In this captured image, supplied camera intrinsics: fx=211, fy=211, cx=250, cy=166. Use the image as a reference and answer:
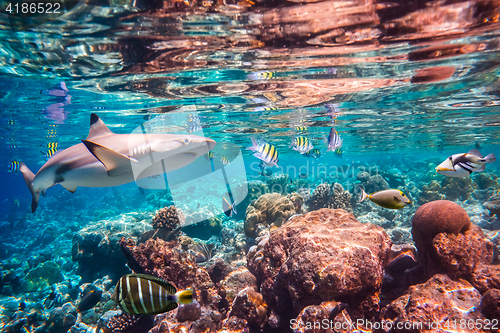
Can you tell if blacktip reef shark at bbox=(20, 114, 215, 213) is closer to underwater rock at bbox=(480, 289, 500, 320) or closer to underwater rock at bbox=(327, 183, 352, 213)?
underwater rock at bbox=(480, 289, 500, 320)

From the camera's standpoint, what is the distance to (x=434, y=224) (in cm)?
418

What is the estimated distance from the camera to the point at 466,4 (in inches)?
203

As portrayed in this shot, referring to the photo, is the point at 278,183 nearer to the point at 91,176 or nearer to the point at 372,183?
the point at 372,183

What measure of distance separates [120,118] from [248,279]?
618 inches

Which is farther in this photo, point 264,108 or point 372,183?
point 372,183

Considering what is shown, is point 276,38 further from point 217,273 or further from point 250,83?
point 217,273

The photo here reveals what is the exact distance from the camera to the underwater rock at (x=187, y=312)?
432 cm

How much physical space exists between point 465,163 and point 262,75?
24.8ft

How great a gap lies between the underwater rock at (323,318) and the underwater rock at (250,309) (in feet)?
2.91

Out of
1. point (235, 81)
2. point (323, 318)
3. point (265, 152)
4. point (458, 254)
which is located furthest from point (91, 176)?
point (235, 81)

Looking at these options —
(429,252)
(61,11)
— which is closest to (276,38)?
(61,11)

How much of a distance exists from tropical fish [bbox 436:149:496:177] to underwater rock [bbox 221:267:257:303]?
4914mm

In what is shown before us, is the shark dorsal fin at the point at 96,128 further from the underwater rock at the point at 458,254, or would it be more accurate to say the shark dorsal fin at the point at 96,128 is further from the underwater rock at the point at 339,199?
the underwater rock at the point at 339,199

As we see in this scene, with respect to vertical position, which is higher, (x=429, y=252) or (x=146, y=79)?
(x=146, y=79)
